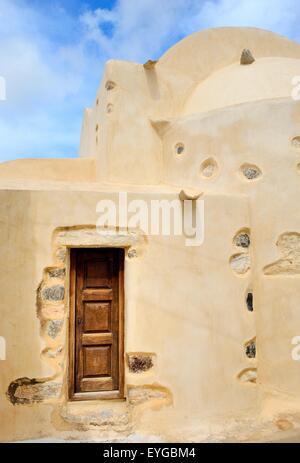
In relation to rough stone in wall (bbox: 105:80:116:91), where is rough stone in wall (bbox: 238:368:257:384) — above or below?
below

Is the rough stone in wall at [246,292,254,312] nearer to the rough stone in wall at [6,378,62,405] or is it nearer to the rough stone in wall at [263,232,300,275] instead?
the rough stone in wall at [263,232,300,275]

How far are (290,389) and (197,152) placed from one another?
3.11m

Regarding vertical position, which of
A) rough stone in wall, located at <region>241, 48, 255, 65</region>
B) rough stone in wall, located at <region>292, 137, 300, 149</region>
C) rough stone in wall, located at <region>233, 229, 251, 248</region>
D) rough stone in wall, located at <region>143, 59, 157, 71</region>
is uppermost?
rough stone in wall, located at <region>241, 48, 255, 65</region>

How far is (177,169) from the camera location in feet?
16.3

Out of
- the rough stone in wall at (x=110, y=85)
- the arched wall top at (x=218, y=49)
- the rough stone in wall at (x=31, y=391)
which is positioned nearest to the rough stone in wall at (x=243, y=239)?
the rough stone in wall at (x=31, y=391)

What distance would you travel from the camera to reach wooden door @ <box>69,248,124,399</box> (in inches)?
150

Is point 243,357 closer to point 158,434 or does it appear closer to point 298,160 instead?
point 158,434

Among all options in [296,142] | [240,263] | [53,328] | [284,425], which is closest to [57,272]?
[53,328]

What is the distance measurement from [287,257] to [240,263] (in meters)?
0.67

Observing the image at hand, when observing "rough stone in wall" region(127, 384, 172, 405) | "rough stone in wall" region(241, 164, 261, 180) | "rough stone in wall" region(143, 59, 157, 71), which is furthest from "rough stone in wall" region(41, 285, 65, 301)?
"rough stone in wall" region(143, 59, 157, 71)

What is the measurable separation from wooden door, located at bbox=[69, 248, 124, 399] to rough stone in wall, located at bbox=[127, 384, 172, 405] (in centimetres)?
25

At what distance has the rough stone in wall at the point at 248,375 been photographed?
3863 millimetres

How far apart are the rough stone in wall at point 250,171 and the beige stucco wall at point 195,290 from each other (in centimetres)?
2

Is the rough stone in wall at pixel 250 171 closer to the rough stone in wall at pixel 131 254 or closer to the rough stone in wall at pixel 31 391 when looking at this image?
the rough stone in wall at pixel 131 254
